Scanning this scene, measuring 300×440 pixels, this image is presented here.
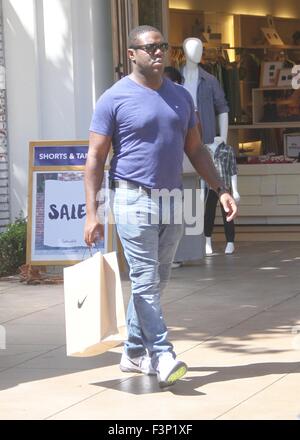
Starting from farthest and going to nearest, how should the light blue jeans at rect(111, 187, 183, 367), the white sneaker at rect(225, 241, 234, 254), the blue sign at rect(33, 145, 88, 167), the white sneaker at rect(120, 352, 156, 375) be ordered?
the white sneaker at rect(225, 241, 234, 254) < the blue sign at rect(33, 145, 88, 167) < the white sneaker at rect(120, 352, 156, 375) < the light blue jeans at rect(111, 187, 183, 367)

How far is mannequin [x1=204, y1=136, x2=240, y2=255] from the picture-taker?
1185 centimetres

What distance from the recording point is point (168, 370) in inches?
260

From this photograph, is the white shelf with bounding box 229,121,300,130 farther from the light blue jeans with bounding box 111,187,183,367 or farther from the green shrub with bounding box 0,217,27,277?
the light blue jeans with bounding box 111,187,183,367

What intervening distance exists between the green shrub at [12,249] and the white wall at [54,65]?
77 cm

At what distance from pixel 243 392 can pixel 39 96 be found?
227 inches

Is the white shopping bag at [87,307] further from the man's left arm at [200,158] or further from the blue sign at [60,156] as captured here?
the blue sign at [60,156]

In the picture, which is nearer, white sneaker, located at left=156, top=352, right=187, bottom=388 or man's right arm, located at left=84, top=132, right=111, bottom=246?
white sneaker, located at left=156, top=352, right=187, bottom=388

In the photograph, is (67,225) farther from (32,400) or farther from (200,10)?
(200,10)

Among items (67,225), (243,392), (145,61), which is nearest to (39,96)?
(67,225)

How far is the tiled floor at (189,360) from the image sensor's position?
20.7ft

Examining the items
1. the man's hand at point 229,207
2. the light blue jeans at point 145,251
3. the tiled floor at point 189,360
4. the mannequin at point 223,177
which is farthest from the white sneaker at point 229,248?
the light blue jeans at point 145,251

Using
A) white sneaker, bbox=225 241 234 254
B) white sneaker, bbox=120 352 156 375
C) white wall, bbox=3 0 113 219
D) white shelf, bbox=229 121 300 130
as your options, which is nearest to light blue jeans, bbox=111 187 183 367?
white sneaker, bbox=120 352 156 375

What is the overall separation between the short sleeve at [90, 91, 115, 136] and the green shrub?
4709mm

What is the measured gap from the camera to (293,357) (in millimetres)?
7453
